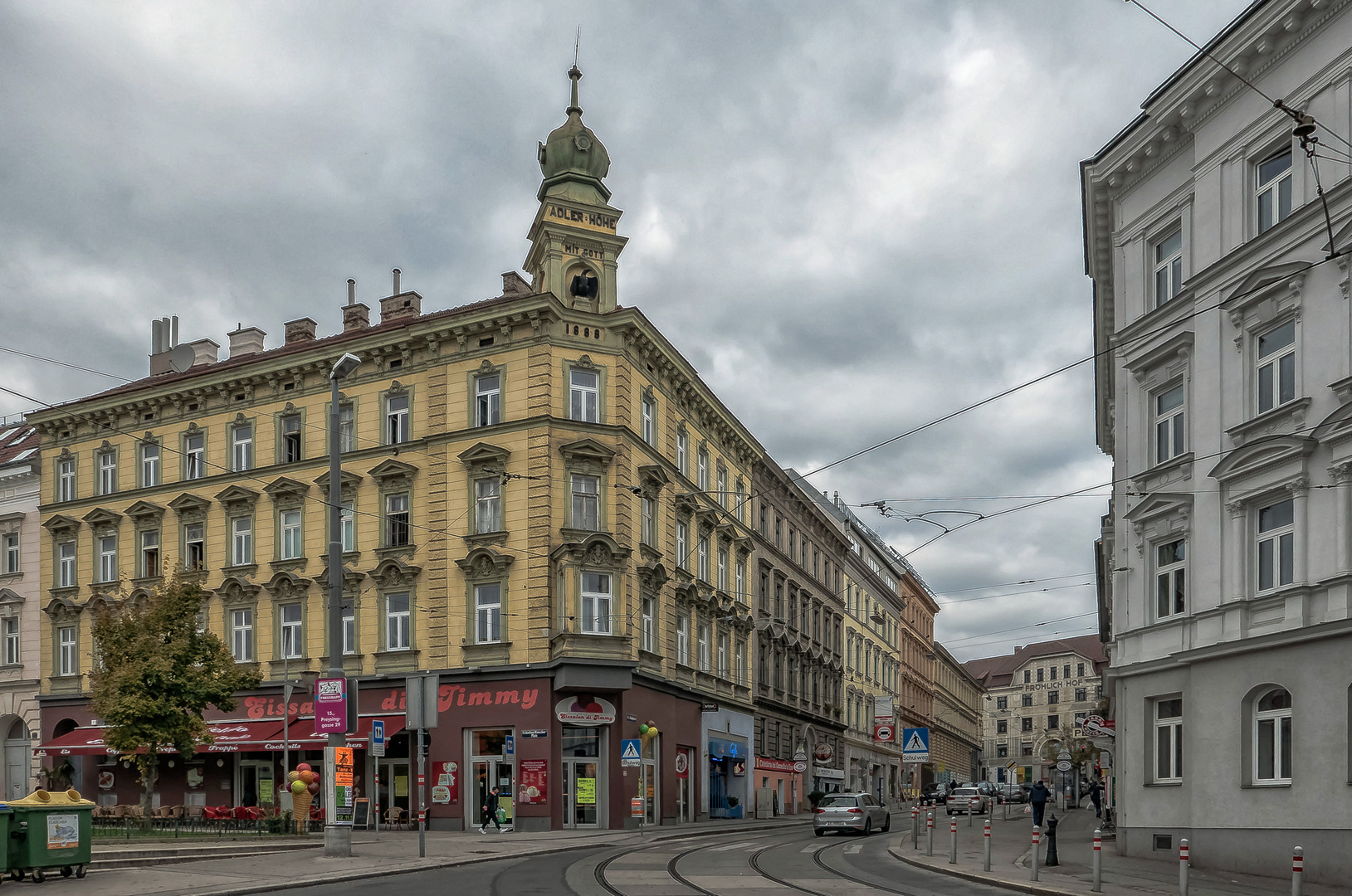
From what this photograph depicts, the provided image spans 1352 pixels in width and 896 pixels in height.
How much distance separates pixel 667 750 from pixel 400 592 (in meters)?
9.66

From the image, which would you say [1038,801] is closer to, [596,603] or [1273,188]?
[596,603]

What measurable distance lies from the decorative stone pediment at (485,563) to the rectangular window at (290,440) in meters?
7.94

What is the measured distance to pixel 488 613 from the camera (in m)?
37.1

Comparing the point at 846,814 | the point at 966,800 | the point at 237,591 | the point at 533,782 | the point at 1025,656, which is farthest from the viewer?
the point at 1025,656

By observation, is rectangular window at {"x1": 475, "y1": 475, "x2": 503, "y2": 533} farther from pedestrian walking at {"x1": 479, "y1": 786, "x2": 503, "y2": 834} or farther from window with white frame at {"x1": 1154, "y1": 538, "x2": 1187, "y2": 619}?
window with white frame at {"x1": 1154, "y1": 538, "x2": 1187, "y2": 619}

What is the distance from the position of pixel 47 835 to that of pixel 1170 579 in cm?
1933

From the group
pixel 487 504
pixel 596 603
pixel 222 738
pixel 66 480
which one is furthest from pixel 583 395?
pixel 66 480

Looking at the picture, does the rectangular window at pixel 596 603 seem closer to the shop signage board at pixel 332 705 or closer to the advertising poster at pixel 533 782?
the advertising poster at pixel 533 782

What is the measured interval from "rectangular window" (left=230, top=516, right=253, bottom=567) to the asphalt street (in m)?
20.0

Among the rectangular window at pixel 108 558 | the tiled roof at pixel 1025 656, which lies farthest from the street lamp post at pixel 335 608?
the tiled roof at pixel 1025 656

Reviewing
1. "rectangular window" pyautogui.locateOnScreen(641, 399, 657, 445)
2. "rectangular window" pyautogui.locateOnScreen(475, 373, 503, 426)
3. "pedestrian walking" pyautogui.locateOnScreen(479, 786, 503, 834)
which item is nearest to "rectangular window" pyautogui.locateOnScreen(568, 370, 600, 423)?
"rectangular window" pyautogui.locateOnScreen(475, 373, 503, 426)

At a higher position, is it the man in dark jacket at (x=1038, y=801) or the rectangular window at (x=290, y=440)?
the rectangular window at (x=290, y=440)

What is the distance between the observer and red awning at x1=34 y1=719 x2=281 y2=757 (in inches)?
1564

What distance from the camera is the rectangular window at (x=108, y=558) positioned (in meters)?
44.8
